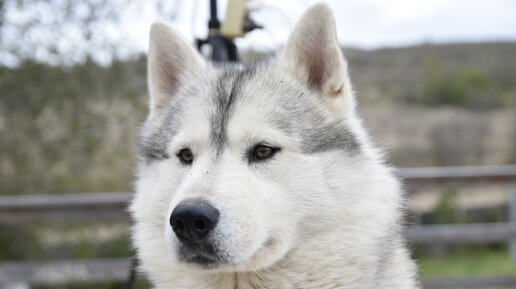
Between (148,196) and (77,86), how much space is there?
211 inches

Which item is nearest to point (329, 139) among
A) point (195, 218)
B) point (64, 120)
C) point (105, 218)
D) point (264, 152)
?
point (264, 152)

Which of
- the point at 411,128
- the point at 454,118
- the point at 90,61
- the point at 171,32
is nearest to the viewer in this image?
the point at 171,32

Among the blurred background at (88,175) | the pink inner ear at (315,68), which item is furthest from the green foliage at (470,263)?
the pink inner ear at (315,68)

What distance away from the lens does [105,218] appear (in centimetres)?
679

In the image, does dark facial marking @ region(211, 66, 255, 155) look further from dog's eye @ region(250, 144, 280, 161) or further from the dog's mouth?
the dog's mouth

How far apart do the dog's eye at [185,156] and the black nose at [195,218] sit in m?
0.45

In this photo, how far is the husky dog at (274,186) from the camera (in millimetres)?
2279

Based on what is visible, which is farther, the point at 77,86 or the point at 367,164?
the point at 77,86

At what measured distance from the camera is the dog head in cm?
226

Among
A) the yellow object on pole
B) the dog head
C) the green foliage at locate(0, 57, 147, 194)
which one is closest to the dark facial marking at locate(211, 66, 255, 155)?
the dog head

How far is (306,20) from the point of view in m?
2.67

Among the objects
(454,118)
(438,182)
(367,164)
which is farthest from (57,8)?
(454,118)

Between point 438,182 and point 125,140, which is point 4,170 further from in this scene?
point 438,182

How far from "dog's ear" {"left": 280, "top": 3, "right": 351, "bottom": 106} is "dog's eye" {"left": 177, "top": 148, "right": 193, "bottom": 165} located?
2.26 ft
